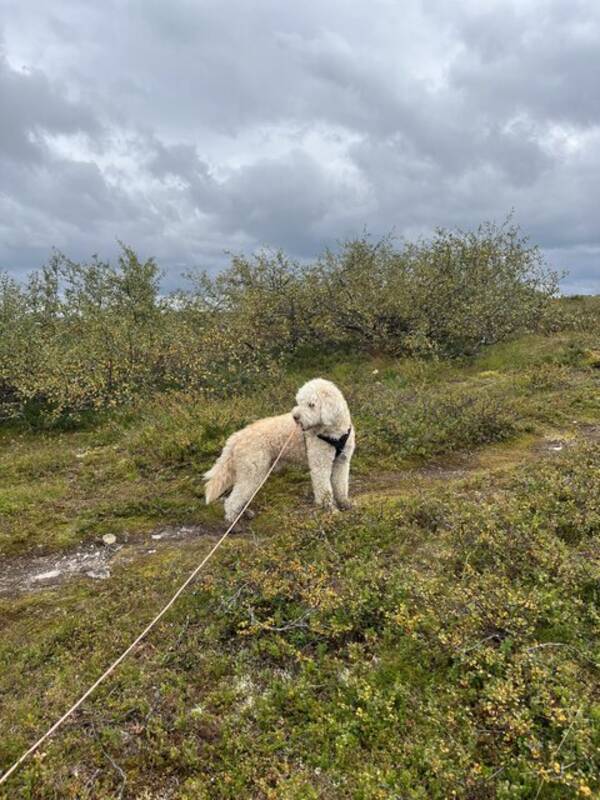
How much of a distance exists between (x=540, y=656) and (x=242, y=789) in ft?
8.54

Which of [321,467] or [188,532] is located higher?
[321,467]

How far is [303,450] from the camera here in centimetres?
834

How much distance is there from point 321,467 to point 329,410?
101cm

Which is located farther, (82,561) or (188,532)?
(188,532)

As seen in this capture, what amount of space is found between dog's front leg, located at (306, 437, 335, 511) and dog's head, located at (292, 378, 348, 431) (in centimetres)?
36

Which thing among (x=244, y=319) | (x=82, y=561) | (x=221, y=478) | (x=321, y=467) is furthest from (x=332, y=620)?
(x=244, y=319)

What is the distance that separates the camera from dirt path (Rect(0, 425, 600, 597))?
277 inches

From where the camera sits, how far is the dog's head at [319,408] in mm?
7629

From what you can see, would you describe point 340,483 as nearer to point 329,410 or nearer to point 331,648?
point 329,410

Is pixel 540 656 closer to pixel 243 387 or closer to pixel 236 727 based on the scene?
pixel 236 727

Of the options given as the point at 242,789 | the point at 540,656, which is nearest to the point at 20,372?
the point at 242,789

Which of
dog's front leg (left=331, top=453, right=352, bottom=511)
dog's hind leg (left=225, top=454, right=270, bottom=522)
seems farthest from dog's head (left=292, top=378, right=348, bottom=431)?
dog's hind leg (left=225, top=454, right=270, bottom=522)

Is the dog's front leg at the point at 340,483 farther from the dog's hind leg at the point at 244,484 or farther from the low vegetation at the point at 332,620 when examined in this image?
the dog's hind leg at the point at 244,484

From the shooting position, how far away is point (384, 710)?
4090mm
